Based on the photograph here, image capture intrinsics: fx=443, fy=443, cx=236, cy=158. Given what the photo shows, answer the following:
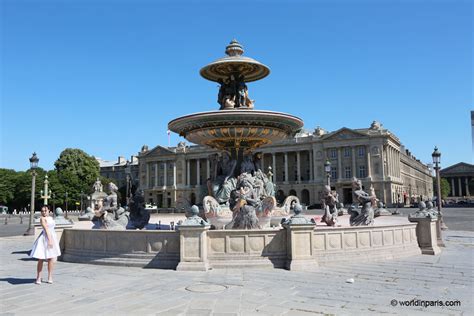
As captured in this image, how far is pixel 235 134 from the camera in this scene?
15.1 meters

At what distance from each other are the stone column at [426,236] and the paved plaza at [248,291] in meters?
1.53

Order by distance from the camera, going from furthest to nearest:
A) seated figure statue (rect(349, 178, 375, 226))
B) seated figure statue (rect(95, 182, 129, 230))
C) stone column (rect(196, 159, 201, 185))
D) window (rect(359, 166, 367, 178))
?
stone column (rect(196, 159, 201, 185)) → window (rect(359, 166, 367, 178)) → seated figure statue (rect(95, 182, 129, 230)) → seated figure statue (rect(349, 178, 375, 226))

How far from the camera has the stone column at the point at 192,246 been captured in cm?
912

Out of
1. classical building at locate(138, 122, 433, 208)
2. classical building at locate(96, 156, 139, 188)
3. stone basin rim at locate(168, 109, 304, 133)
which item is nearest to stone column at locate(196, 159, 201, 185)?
classical building at locate(138, 122, 433, 208)

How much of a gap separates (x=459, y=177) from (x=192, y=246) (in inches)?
6152

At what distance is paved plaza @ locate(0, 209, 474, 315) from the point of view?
605cm

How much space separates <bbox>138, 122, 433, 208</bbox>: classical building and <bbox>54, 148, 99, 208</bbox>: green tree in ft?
60.5

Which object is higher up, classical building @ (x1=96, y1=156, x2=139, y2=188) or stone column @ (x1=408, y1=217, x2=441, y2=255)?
classical building @ (x1=96, y1=156, x2=139, y2=188)

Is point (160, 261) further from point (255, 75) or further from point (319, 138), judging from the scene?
point (319, 138)

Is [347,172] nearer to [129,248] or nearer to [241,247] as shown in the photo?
[241,247]

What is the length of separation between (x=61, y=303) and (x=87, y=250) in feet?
14.5

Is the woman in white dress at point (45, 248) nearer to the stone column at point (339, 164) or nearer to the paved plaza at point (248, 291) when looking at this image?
the paved plaza at point (248, 291)

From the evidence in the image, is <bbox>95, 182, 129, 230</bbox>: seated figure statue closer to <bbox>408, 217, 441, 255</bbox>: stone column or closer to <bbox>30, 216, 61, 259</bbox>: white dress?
<bbox>30, 216, 61, 259</bbox>: white dress

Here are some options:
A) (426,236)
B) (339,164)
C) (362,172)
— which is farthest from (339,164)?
(426,236)
